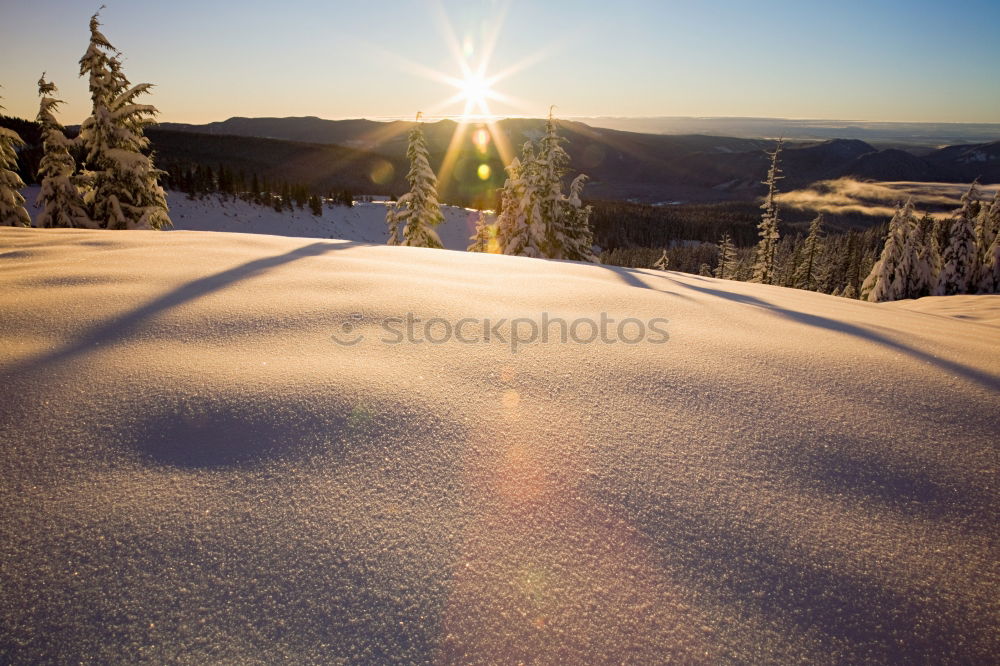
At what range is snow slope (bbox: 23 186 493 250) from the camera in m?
46.5

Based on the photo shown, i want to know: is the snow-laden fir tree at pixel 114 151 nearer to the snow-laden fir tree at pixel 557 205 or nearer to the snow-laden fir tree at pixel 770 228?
the snow-laden fir tree at pixel 557 205

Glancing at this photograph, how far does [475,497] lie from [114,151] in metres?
25.5

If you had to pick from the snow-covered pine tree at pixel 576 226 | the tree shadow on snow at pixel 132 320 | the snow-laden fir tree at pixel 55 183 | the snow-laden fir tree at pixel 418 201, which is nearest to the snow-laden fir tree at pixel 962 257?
the snow-covered pine tree at pixel 576 226

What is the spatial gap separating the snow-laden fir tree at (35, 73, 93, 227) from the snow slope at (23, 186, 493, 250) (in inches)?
871

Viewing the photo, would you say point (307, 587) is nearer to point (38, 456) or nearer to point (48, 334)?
point (38, 456)

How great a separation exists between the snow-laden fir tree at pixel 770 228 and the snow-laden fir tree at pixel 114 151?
3354cm

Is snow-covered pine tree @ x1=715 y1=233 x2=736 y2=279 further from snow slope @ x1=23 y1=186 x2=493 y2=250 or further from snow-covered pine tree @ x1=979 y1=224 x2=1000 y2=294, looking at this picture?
snow slope @ x1=23 y1=186 x2=493 y2=250

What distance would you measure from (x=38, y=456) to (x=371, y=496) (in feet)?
3.89

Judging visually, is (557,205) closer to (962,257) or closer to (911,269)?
(911,269)

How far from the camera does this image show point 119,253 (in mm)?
4273

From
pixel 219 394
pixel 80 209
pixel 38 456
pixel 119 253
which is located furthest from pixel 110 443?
pixel 80 209

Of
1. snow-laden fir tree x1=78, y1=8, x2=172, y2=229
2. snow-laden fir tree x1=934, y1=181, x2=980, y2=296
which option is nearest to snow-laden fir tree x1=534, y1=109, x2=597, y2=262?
snow-laden fir tree x1=78, y1=8, x2=172, y2=229

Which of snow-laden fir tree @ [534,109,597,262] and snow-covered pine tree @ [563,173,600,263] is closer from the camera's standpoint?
snow-laden fir tree @ [534,109,597,262]

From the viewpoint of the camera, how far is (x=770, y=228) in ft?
104
